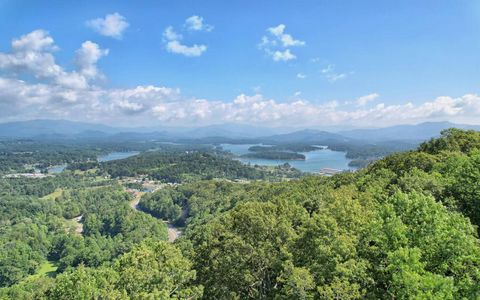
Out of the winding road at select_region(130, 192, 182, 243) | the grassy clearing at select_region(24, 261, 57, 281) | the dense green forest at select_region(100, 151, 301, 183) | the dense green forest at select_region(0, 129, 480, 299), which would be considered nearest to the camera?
the dense green forest at select_region(0, 129, 480, 299)

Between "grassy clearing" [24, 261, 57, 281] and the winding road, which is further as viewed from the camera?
the winding road

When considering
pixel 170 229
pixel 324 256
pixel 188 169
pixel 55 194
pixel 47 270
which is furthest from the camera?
pixel 188 169

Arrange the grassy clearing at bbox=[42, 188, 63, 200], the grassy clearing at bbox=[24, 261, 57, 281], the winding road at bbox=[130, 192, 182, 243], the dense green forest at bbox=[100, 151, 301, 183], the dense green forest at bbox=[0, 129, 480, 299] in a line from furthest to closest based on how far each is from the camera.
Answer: the dense green forest at bbox=[100, 151, 301, 183], the grassy clearing at bbox=[42, 188, 63, 200], the winding road at bbox=[130, 192, 182, 243], the grassy clearing at bbox=[24, 261, 57, 281], the dense green forest at bbox=[0, 129, 480, 299]

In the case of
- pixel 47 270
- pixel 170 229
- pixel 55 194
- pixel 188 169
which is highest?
pixel 188 169

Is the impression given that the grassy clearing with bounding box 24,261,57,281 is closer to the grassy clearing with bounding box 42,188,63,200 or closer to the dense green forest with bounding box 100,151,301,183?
the grassy clearing with bounding box 42,188,63,200

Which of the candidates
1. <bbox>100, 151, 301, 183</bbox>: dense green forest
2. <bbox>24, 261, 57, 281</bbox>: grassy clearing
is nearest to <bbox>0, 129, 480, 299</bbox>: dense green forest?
<bbox>24, 261, 57, 281</bbox>: grassy clearing

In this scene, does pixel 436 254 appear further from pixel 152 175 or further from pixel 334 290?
pixel 152 175

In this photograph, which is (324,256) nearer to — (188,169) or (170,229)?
(170,229)

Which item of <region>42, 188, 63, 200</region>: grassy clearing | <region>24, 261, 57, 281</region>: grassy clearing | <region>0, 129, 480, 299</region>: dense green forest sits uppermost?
<region>0, 129, 480, 299</region>: dense green forest

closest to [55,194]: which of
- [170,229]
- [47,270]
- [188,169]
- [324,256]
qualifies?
[188,169]

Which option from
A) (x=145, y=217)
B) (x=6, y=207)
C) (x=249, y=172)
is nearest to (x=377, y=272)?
(x=145, y=217)

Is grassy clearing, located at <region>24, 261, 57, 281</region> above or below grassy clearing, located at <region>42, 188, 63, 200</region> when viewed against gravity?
below

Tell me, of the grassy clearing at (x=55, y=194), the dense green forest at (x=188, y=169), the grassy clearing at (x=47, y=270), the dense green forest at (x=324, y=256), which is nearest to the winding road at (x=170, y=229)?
the grassy clearing at (x=47, y=270)
